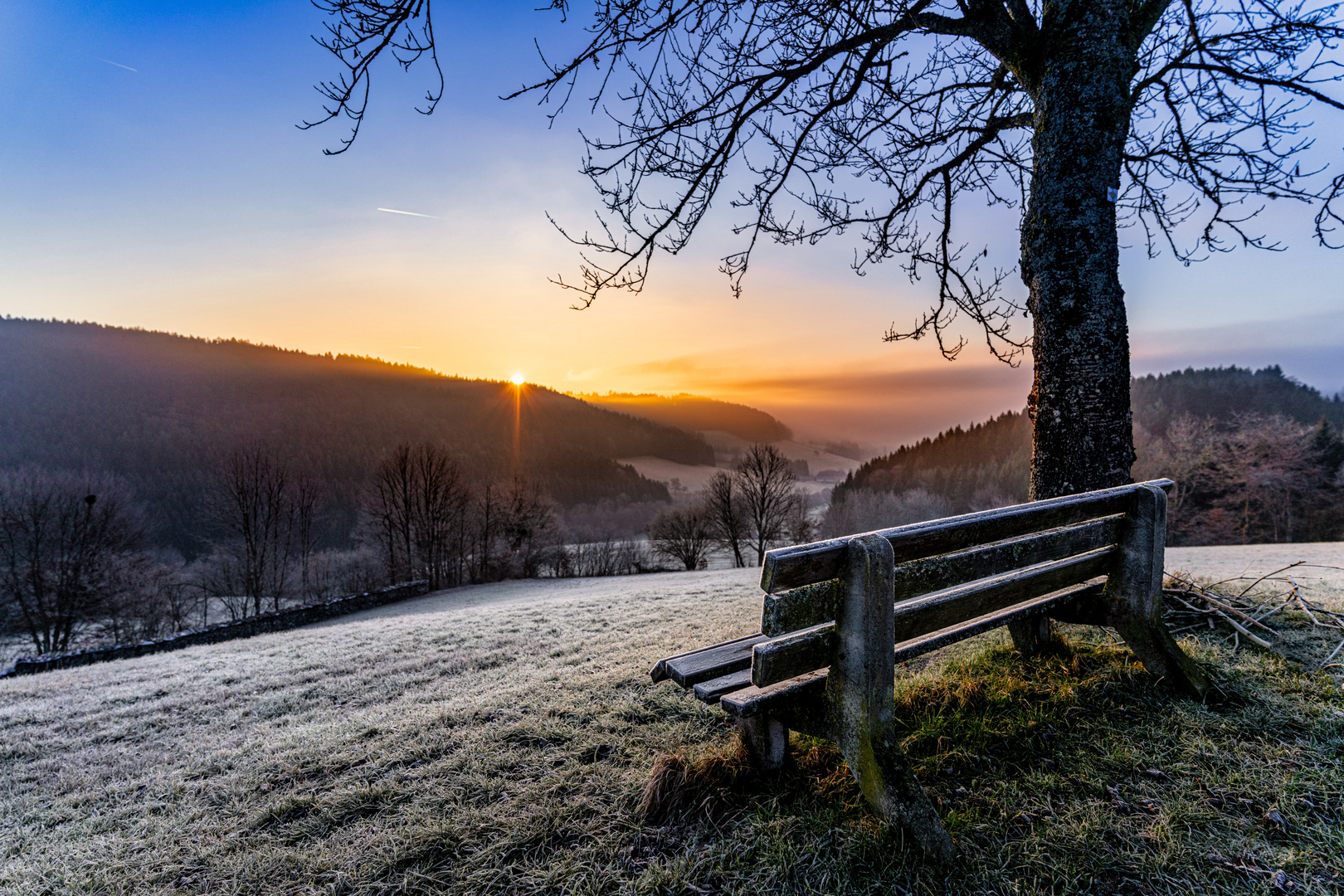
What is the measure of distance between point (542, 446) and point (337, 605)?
9376 centimetres

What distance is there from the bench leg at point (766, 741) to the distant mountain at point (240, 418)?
8054 centimetres

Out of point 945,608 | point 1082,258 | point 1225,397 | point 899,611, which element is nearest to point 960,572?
point 945,608

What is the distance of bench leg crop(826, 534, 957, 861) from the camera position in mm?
2355

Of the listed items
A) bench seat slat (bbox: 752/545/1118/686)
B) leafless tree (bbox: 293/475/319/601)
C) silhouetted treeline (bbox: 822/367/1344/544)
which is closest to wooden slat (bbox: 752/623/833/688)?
bench seat slat (bbox: 752/545/1118/686)

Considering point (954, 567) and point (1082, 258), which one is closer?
point (954, 567)

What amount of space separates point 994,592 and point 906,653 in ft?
2.27

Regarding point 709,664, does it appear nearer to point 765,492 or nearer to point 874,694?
point 874,694

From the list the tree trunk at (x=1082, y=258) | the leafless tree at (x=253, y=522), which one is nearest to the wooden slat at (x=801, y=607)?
the tree trunk at (x=1082, y=258)

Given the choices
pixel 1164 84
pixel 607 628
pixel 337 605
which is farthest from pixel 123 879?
pixel 337 605

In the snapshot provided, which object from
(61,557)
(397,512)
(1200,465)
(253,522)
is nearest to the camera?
(61,557)

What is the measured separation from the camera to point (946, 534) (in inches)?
106

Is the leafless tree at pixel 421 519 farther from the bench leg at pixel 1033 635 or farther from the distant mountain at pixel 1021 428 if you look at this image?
the distant mountain at pixel 1021 428

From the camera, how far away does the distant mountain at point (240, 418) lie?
76750mm

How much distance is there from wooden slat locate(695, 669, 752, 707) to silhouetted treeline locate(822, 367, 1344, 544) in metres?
26.4
